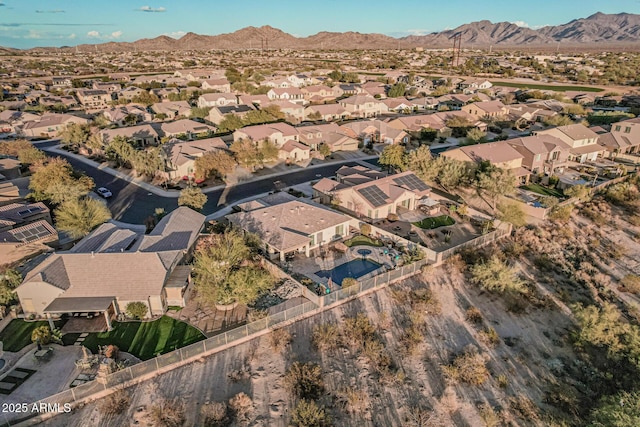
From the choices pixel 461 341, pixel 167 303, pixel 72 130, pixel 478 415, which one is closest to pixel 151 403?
pixel 167 303

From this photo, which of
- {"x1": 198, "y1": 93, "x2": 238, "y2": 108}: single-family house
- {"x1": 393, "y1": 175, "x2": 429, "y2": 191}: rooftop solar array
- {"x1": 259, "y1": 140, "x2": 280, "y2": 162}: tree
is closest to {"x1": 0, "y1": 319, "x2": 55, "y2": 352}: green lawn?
{"x1": 393, "y1": 175, "x2": 429, "y2": 191}: rooftop solar array

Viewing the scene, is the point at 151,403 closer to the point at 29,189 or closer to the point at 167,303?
the point at 167,303

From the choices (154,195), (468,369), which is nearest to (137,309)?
(468,369)

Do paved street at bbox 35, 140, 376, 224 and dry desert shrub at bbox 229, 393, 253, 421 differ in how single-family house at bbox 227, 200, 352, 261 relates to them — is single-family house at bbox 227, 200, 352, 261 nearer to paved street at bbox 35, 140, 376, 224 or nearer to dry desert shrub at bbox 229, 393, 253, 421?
paved street at bbox 35, 140, 376, 224

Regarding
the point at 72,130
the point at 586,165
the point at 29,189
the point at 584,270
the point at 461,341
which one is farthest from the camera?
the point at 72,130

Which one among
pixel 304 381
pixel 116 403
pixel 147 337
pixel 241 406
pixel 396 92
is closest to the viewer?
pixel 241 406

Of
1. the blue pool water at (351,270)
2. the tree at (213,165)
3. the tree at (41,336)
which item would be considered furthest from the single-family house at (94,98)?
the blue pool water at (351,270)

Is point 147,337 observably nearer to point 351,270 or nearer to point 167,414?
point 167,414
